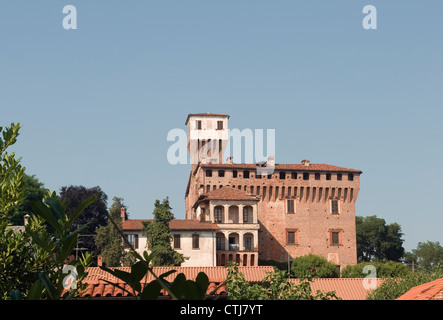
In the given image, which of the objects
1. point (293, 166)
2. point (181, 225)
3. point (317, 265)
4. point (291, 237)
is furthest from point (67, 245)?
point (293, 166)

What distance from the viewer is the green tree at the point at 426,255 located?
99919 mm

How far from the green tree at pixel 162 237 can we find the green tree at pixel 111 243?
3.02 m

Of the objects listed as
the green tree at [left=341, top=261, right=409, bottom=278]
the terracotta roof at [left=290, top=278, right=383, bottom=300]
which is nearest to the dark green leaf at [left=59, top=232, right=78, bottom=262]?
the terracotta roof at [left=290, top=278, right=383, bottom=300]

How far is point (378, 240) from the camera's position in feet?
299

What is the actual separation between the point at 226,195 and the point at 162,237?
13.5 metres

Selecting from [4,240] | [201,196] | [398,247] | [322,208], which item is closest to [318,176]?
[322,208]

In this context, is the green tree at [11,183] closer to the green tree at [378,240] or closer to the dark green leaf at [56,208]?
the dark green leaf at [56,208]

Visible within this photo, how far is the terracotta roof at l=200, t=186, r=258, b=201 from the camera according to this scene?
67875 mm

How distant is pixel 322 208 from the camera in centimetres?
7619

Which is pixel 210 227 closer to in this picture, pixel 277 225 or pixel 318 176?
pixel 277 225

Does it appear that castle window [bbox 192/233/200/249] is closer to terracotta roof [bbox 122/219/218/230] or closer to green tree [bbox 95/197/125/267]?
terracotta roof [bbox 122/219/218/230]

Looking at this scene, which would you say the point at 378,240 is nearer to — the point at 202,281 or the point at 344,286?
the point at 344,286

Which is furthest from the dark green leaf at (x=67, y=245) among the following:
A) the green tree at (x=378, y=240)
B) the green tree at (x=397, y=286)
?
the green tree at (x=378, y=240)
